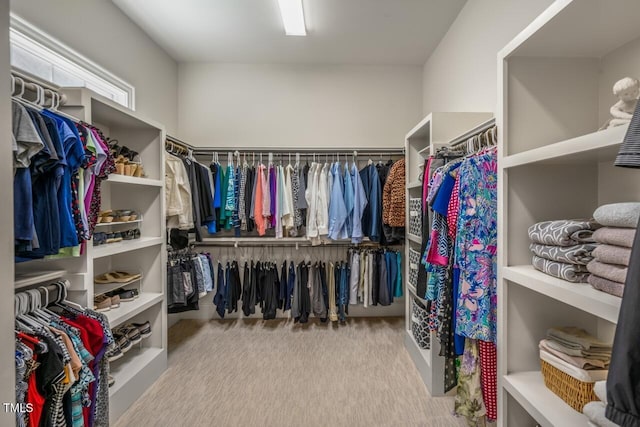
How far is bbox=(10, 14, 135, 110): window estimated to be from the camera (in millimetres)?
1827

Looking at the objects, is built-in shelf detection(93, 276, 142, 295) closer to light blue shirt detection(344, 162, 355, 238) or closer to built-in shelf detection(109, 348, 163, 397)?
built-in shelf detection(109, 348, 163, 397)

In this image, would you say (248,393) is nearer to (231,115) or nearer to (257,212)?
(257,212)

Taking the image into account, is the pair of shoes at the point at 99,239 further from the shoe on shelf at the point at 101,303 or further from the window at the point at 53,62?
the window at the point at 53,62

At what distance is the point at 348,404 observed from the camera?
2.00 metres

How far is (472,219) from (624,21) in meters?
0.83

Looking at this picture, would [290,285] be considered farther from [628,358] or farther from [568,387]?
[628,358]

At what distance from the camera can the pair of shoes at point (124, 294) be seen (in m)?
2.14

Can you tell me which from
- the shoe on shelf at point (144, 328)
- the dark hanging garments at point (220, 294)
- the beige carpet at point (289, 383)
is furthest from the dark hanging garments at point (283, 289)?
the shoe on shelf at point (144, 328)

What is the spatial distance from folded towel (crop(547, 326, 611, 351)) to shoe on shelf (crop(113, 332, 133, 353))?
2.43 metres

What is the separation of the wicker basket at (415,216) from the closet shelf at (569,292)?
117cm

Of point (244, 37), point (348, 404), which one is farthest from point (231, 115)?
point (348, 404)

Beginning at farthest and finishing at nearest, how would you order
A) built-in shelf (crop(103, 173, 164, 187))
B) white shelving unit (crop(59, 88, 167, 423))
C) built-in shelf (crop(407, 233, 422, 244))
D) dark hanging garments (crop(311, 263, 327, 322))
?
dark hanging garments (crop(311, 263, 327, 322)), built-in shelf (crop(407, 233, 422, 244)), white shelving unit (crop(59, 88, 167, 423)), built-in shelf (crop(103, 173, 164, 187))

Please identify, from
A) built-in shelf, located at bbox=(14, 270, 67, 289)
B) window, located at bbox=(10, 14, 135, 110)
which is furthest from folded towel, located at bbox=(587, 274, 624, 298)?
window, located at bbox=(10, 14, 135, 110)

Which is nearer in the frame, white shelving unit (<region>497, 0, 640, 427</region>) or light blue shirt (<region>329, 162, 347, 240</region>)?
white shelving unit (<region>497, 0, 640, 427</region>)
